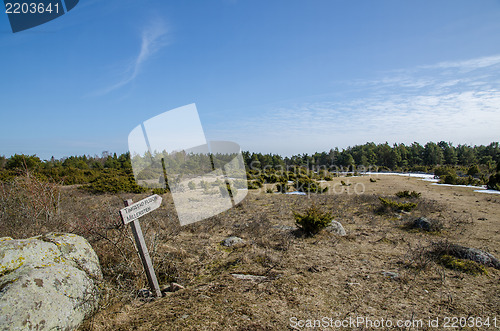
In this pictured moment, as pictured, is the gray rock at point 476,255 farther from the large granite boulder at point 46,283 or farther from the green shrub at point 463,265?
the large granite boulder at point 46,283

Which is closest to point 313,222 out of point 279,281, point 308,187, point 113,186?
point 279,281

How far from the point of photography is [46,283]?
2.58 meters

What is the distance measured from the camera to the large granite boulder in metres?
2.28

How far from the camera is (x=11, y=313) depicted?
220 centimetres

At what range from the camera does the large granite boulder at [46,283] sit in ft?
7.48

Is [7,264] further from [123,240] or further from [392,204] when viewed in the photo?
[392,204]

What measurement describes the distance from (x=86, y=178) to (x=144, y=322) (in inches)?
941

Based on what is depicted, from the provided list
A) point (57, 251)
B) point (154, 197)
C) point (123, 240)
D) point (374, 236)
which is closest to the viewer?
point (57, 251)

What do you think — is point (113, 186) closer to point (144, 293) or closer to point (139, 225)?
point (144, 293)

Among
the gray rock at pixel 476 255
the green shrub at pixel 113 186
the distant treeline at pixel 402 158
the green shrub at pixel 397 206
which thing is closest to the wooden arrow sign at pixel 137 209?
the gray rock at pixel 476 255

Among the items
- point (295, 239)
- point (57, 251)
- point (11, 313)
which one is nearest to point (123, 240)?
point (57, 251)

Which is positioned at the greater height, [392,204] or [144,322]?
[144,322]

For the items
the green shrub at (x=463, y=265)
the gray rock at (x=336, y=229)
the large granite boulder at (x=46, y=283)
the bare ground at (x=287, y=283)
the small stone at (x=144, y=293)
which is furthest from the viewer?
the gray rock at (x=336, y=229)

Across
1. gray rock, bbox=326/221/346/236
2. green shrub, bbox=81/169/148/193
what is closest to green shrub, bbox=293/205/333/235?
gray rock, bbox=326/221/346/236
